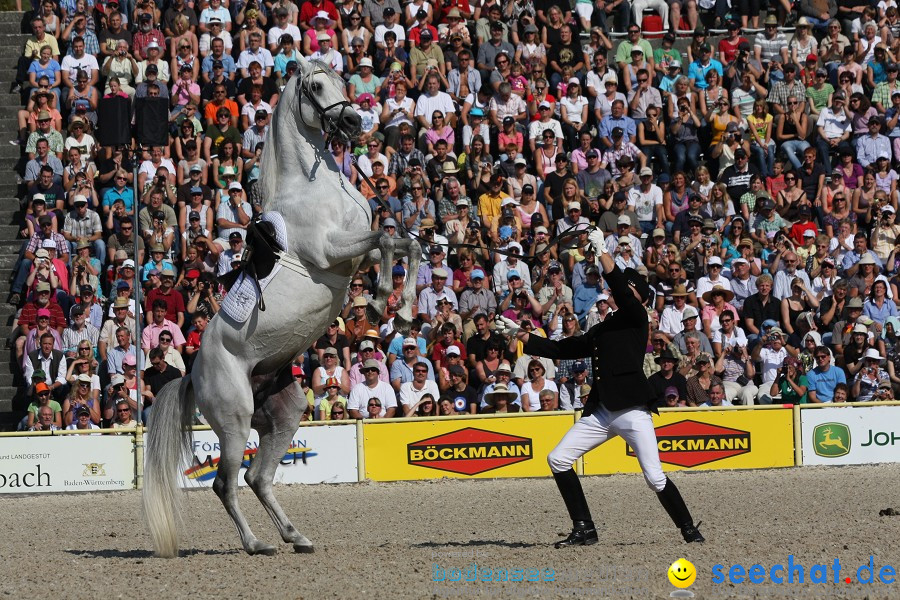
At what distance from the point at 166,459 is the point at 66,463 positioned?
6.05 metres

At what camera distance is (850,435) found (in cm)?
1581

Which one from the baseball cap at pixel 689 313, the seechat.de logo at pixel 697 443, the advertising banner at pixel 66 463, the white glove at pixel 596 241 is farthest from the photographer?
the baseball cap at pixel 689 313

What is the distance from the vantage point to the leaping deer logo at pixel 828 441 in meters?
15.8

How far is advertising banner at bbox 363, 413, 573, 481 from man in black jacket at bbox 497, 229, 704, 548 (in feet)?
20.2

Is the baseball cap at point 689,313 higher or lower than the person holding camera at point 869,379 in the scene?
higher

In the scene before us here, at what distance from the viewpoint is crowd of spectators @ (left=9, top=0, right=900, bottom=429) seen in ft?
54.2

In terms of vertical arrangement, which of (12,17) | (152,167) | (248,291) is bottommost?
(152,167)

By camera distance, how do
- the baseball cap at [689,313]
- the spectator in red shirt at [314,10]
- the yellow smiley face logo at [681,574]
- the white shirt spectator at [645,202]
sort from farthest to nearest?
the spectator in red shirt at [314,10], the white shirt spectator at [645,202], the baseball cap at [689,313], the yellow smiley face logo at [681,574]

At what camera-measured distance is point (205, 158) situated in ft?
62.6

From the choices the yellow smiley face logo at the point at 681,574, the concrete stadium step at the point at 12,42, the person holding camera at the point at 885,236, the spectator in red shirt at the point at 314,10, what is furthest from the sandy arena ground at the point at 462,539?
the concrete stadium step at the point at 12,42

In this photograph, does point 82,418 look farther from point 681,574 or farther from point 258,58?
point 681,574

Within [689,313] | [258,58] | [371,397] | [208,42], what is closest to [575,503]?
[371,397]

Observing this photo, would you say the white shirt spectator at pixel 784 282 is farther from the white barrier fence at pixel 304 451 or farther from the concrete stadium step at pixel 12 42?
the concrete stadium step at pixel 12 42

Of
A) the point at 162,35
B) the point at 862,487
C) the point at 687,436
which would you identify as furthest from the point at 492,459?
the point at 162,35
